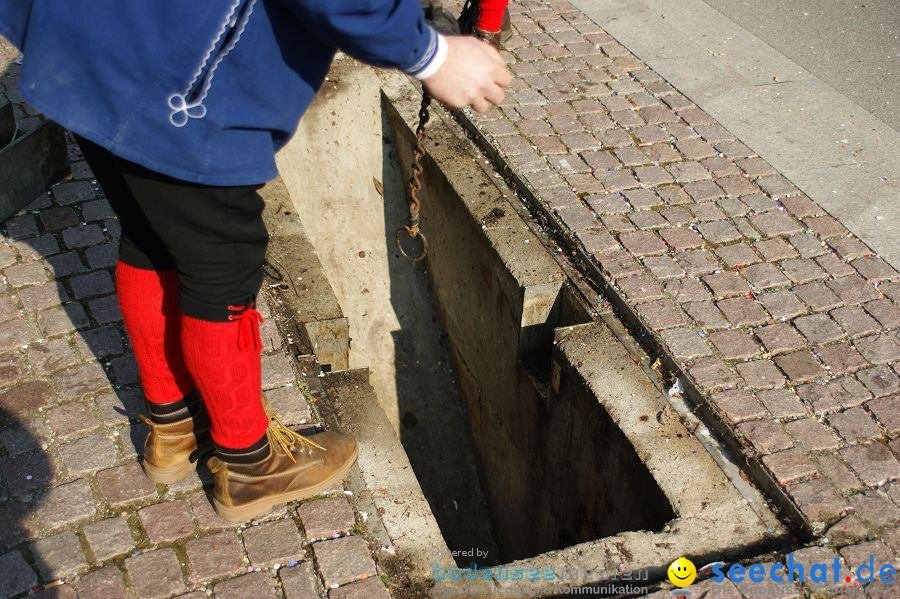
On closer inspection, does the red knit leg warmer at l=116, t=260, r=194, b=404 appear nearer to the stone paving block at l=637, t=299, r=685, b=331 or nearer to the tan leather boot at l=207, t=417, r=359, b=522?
the tan leather boot at l=207, t=417, r=359, b=522

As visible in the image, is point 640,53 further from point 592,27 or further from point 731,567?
point 731,567

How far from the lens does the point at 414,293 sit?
20.3 ft

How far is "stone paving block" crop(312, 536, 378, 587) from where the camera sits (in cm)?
294

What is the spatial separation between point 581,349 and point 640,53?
2987 millimetres

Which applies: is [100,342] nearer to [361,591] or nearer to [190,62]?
[361,591]

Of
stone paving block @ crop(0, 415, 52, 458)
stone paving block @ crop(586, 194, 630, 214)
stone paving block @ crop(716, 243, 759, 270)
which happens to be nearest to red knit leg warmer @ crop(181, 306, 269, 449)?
stone paving block @ crop(0, 415, 52, 458)

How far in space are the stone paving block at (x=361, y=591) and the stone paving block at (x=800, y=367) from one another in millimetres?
1905

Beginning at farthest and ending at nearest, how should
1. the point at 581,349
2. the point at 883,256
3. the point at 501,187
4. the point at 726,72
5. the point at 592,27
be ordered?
1. the point at 592,27
2. the point at 726,72
3. the point at 501,187
4. the point at 883,256
5. the point at 581,349

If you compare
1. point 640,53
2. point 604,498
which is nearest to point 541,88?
point 640,53

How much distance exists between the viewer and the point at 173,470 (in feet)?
10.2

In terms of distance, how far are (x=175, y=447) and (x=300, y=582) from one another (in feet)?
2.09

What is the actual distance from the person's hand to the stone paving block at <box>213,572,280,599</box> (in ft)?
5.43

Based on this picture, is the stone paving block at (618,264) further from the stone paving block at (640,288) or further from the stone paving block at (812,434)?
the stone paving block at (812,434)

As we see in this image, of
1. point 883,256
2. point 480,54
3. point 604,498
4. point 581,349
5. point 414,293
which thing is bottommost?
point 414,293
